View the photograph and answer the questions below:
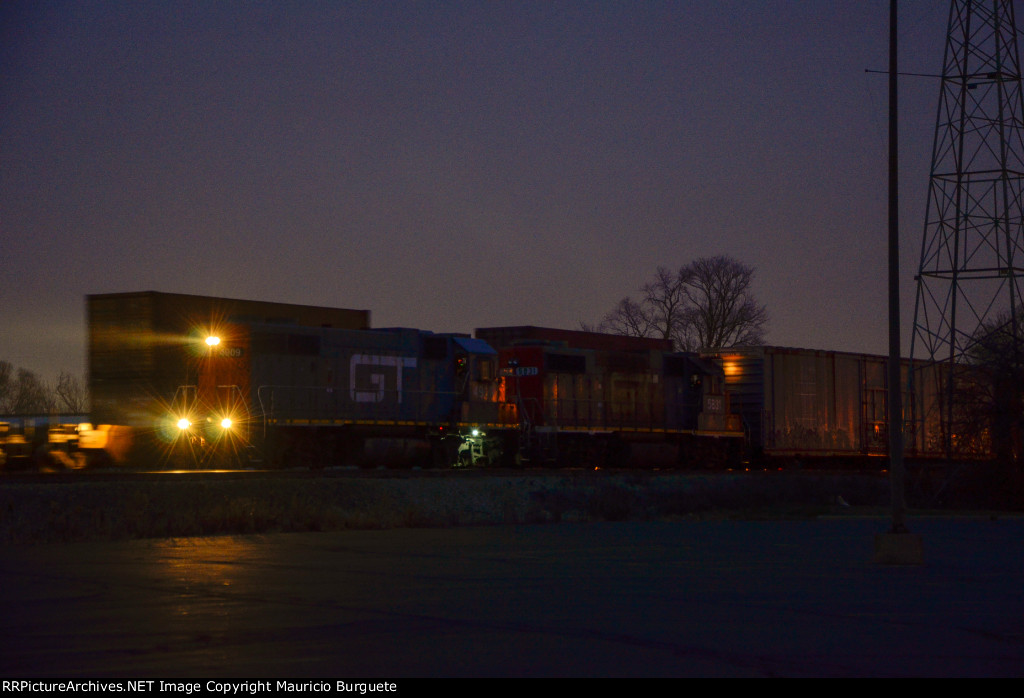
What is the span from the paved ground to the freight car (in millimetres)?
22061

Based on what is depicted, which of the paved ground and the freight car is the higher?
the freight car

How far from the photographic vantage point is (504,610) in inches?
371

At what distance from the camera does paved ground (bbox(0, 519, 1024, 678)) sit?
→ 7.14m

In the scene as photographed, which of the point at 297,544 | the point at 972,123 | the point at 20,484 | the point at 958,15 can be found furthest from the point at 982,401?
the point at 20,484

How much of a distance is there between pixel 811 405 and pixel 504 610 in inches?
1206

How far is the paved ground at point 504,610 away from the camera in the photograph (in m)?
7.14

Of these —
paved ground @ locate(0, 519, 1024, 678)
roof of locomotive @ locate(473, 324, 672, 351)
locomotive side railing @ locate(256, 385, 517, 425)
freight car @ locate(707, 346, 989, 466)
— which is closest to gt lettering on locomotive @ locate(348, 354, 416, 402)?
locomotive side railing @ locate(256, 385, 517, 425)

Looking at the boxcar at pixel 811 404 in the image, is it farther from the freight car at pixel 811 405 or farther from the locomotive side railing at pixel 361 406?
the locomotive side railing at pixel 361 406

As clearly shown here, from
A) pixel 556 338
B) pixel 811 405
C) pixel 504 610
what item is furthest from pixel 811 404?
pixel 504 610

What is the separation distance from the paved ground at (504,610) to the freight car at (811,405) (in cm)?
2206

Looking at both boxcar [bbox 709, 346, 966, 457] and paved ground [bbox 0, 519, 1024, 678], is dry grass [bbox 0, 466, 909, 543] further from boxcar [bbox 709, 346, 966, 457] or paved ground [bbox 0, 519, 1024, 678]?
boxcar [bbox 709, 346, 966, 457]

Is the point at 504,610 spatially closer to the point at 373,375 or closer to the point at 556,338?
the point at 373,375

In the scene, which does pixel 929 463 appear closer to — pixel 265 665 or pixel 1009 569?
pixel 1009 569

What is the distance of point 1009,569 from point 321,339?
20656mm
